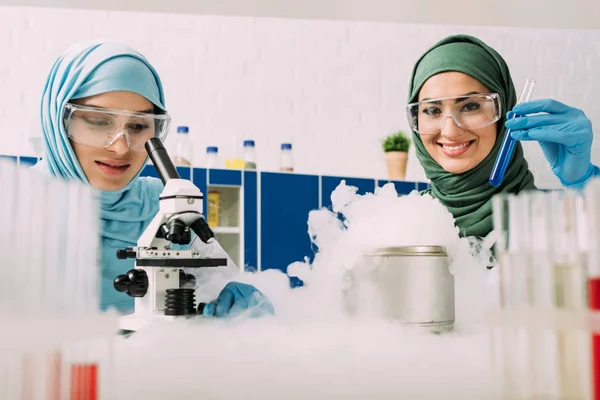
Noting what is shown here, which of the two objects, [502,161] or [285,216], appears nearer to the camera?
[502,161]

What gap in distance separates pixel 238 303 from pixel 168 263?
187mm

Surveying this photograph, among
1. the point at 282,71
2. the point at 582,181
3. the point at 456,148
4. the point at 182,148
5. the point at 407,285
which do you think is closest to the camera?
the point at 407,285

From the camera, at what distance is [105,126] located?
1751 mm

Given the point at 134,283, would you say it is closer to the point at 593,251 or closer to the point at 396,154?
the point at 593,251

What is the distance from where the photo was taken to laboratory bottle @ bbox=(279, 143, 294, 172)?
9.54ft

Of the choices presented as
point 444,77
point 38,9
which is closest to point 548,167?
point 444,77

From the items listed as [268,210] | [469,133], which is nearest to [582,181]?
[469,133]

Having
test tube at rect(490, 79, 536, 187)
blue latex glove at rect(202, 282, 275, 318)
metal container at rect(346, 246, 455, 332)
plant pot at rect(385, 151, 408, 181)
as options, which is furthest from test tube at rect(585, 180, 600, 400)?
plant pot at rect(385, 151, 408, 181)

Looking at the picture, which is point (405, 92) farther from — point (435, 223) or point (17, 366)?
point (17, 366)

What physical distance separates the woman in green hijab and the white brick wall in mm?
663

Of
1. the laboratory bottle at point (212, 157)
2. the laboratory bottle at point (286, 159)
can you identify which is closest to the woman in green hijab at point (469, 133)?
the laboratory bottle at point (286, 159)

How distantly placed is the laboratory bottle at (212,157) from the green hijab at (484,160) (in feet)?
3.82

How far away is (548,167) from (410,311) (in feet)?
4.13

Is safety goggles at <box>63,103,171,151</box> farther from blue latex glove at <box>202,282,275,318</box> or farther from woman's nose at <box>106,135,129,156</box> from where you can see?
blue latex glove at <box>202,282,275,318</box>
